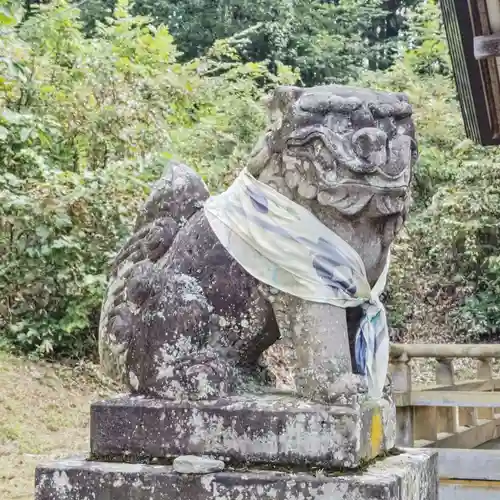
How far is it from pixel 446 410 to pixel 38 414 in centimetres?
286

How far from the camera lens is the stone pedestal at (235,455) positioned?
240cm

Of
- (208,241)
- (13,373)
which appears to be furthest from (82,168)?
(208,241)

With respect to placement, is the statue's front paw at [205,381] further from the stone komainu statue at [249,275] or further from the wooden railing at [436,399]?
the wooden railing at [436,399]

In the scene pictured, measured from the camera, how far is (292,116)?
254 centimetres

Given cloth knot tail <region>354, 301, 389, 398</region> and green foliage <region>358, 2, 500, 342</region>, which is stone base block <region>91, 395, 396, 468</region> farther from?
green foliage <region>358, 2, 500, 342</region>

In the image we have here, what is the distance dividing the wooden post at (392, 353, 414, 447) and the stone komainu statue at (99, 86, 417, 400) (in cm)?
278

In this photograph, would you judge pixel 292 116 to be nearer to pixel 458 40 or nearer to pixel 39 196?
pixel 458 40

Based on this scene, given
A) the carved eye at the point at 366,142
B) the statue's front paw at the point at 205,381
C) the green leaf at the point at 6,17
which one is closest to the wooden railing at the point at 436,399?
the green leaf at the point at 6,17

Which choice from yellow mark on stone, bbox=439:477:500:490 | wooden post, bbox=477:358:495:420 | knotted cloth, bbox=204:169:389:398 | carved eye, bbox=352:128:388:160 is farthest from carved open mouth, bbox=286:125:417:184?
wooden post, bbox=477:358:495:420

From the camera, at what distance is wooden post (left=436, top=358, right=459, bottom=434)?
605 cm

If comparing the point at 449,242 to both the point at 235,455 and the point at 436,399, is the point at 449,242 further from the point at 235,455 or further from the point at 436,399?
the point at 235,455

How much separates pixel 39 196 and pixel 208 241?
16.6 ft

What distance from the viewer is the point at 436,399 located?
5.31 m

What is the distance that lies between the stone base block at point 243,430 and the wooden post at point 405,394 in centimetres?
275
